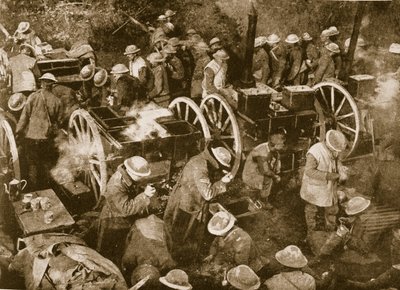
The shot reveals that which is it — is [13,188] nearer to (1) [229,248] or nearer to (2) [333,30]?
(1) [229,248]

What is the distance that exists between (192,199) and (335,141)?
173cm

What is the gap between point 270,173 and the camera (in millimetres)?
6199

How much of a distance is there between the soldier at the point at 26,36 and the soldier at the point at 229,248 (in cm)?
274

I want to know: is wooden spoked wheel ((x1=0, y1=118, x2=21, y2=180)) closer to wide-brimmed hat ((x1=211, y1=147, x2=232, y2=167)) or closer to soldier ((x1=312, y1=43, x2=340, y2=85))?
wide-brimmed hat ((x1=211, y1=147, x2=232, y2=167))

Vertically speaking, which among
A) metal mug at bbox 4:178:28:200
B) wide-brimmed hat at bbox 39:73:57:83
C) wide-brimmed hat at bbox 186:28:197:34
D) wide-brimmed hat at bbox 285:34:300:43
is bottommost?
metal mug at bbox 4:178:28:200

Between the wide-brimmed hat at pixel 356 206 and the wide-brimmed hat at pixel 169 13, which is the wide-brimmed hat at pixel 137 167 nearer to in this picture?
the wide-brimmed hat at pixel 169 13

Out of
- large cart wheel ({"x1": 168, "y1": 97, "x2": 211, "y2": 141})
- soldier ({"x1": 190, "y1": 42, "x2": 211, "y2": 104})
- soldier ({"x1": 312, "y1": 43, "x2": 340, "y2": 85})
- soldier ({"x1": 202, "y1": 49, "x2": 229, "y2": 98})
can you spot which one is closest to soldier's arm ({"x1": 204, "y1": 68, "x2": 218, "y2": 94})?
soldier ({"x1": 202, "y1": 49, "x2": 229, "y2": 98})

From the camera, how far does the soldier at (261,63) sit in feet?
21.7

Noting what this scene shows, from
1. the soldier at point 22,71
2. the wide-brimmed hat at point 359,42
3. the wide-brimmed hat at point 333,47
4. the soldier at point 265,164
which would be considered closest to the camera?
the soldier at point 22,71

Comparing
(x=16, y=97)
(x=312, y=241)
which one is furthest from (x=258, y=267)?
(x=16, y=97)

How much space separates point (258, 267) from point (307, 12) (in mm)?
2990

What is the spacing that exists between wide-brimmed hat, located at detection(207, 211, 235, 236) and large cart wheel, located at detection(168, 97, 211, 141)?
95 cm

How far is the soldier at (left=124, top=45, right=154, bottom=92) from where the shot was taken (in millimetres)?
6223

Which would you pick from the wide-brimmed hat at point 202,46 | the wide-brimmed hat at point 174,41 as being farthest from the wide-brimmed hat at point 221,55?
the wide-brimmed hat at point 174,41
